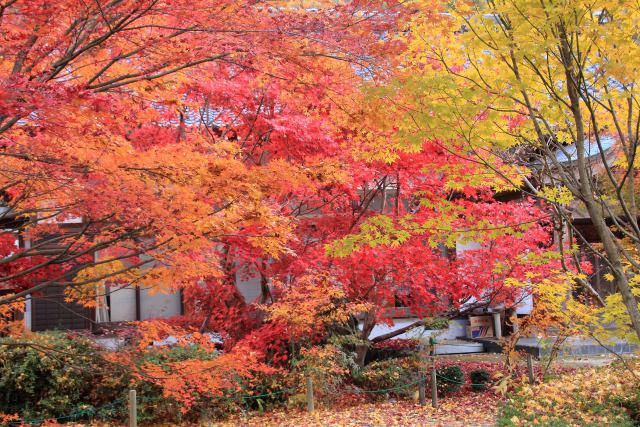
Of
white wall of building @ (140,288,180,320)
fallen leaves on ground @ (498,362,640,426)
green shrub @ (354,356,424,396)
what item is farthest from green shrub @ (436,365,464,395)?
white wall of building @ (140,288,180,320)

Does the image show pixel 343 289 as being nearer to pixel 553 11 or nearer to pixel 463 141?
pixel 463 141

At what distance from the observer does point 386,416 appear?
35.7 ft

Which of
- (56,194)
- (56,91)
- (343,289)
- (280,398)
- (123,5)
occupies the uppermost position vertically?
(123,5)

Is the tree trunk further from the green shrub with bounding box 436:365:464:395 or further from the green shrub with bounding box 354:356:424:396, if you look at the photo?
the green shrub with bounding box 436:365:464:395

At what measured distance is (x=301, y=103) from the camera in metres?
10.9

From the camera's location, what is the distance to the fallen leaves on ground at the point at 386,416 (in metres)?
10.3

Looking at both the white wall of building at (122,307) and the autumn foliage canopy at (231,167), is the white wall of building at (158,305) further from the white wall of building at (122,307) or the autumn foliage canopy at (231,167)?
the autumn foliage canopy at (231,167)

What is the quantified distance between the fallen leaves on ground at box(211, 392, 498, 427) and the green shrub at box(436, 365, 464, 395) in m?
0.58

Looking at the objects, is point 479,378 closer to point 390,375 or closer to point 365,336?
point 390,375

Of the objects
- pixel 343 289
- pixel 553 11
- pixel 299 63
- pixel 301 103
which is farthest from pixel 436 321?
pixel 553 11

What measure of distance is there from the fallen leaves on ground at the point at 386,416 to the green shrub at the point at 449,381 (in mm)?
581

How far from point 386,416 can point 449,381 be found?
2.37 m

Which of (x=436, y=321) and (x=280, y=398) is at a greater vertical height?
(x=436, y=321)

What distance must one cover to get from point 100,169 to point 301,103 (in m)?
5.30
